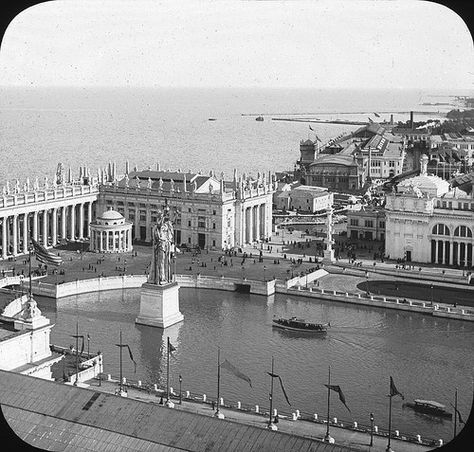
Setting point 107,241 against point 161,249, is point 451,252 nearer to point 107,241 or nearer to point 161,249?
point 107,241

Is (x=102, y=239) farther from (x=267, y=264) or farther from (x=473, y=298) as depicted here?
(x=473, y=298)

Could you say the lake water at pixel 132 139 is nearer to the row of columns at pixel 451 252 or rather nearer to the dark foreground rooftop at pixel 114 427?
the row of columns at pixel 451 252

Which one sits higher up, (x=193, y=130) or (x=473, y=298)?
(x=193, y=130)

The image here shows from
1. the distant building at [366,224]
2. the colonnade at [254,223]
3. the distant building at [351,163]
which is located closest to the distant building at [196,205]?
the colonnade at [254,223]

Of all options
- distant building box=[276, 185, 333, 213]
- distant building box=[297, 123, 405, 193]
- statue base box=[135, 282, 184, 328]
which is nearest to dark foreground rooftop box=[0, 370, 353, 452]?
statue base box=[135, 282, 184, 328]

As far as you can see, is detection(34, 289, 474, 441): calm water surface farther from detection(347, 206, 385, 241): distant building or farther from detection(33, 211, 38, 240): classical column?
detection(347, 206, 385, 241): distant building

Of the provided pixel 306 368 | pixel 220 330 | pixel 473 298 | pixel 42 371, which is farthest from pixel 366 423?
pixel 473 298
